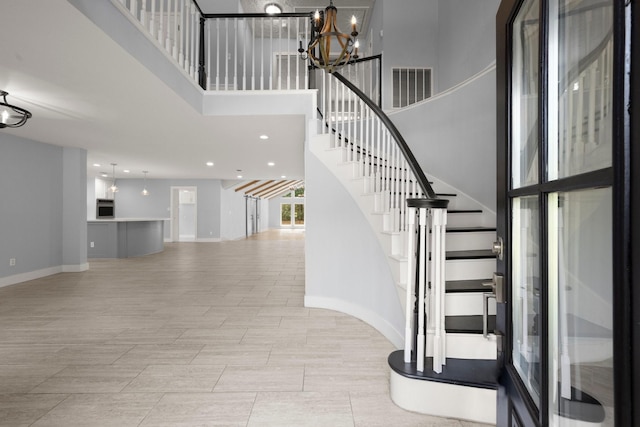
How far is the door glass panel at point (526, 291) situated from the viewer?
1119mm

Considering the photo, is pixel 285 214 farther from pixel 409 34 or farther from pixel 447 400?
pixel 447 400

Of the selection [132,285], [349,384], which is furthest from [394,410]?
[132,285]

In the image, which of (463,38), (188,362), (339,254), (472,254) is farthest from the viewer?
(463,38)

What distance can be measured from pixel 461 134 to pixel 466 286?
243 cm

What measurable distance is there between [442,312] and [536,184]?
1.23 m

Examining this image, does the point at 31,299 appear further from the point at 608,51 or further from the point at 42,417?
the point at 608,51

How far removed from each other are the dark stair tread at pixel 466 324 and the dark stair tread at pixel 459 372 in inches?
6.9

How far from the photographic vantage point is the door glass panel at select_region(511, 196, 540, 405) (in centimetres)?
112

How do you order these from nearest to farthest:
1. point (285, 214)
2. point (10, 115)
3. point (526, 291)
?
point (526, 291)
point (10, 115)
point (285, 214)

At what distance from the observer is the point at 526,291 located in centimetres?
124

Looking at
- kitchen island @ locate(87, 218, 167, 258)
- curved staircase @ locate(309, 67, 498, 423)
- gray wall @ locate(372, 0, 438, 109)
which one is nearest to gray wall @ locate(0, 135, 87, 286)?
kitchen island @ locate(87, 218, 167, 258)

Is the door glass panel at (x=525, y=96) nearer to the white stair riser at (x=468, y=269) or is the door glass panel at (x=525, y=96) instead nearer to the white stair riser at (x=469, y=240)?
the white stair riser at (x=468, y=269)

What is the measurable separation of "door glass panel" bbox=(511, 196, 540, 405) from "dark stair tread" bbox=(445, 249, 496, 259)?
149cm

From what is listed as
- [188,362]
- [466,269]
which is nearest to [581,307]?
[466,269]
